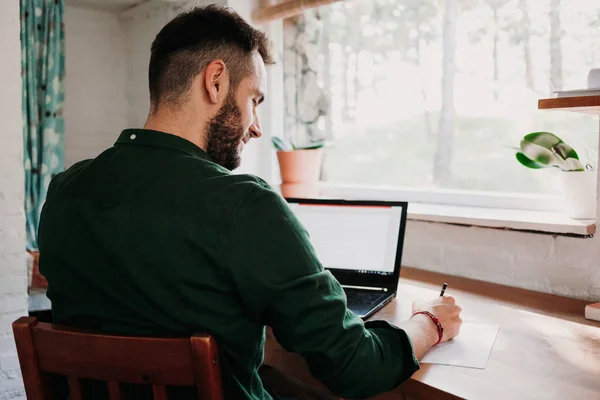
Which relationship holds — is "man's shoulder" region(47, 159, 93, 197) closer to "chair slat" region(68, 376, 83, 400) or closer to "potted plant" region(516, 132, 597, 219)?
"chair slat" region(68, 376, 83, 400)

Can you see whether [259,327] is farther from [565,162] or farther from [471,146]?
[471,146]

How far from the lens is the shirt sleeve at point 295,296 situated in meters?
0.81

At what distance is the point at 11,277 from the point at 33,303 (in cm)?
71

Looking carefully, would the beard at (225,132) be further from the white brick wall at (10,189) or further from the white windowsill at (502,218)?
the white brick wall at (10,189)

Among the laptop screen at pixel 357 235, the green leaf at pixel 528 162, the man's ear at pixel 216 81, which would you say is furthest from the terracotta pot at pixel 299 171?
the man's ear at pixel 216 81

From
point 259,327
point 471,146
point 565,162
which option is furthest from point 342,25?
point 259,327

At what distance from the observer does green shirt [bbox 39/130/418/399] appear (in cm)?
82

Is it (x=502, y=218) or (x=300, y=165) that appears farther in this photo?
(x=300, y=165)

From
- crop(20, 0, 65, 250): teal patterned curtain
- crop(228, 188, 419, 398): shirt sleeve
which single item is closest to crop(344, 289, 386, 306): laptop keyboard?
crop(228, 188, 419, 398): shirt sleeve

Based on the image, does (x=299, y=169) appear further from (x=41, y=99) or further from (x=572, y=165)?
(x=41, y=99)

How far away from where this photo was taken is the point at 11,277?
192cm

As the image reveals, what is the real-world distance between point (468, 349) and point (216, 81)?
29.0 inches

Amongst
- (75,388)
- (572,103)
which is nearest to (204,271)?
(75,388)

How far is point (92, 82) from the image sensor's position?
3324 millimetres
